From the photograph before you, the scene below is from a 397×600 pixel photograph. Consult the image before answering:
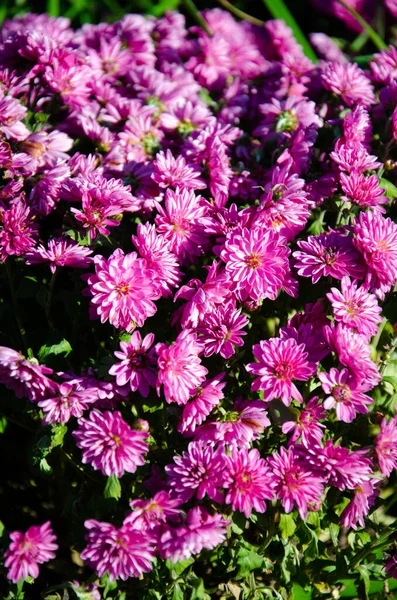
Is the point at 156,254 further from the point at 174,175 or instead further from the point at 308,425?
the point at 308,425

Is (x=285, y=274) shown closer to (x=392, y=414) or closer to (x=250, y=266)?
(x=250, y=266)

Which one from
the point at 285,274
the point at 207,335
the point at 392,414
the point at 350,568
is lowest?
the point at 350,568

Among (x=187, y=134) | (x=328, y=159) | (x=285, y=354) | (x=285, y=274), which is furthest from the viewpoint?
(x=187, y=134)

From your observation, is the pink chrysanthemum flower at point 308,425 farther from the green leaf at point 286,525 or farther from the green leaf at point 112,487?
the green leaf at point 112,487

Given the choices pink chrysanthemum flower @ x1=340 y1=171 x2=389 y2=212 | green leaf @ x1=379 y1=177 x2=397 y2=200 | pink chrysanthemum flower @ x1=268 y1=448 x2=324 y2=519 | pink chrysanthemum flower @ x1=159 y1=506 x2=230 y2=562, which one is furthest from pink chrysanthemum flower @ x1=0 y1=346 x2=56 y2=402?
green leaf @ x1=379 y1=177 x2=397 y2=200

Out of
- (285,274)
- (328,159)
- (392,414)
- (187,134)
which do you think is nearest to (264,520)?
(392,414)

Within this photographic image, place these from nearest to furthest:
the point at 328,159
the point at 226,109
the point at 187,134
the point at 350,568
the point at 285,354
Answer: the point at 285,354
the point at 350,568
the point at 328,159
the point at 187,134
the point at 226,109

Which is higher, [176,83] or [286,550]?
[176,83]
